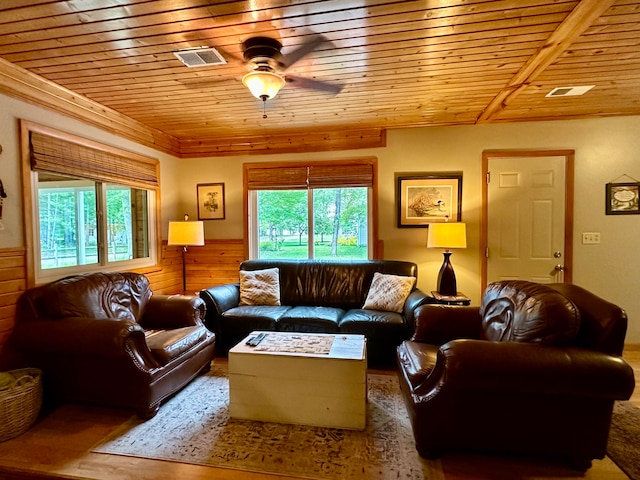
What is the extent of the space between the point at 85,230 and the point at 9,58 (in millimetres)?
1452

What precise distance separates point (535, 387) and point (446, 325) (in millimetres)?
824

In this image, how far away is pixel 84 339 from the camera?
2119mm

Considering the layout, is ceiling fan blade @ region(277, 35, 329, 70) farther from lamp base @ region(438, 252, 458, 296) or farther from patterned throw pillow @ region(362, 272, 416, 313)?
lamp base @ region(438, 252, 458, 296)

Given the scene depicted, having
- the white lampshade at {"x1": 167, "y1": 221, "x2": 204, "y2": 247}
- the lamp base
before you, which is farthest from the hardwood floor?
the white lampshade at {"x1": 167, "y1": 221, "x2": 204, "y2": 247}

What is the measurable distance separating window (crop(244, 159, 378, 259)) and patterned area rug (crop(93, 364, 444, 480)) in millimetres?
2143

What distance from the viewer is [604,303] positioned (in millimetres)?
1738

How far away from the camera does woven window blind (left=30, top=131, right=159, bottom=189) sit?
8.69ft

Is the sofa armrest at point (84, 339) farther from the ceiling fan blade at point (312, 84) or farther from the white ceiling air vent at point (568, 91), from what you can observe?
the white ceiling air vent at point (568, 91)

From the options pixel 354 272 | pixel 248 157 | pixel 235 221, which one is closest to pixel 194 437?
pixel 354 272

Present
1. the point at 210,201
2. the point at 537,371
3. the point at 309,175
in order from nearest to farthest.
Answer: the point at 537,371, the point at 309,175, the point at 210,201

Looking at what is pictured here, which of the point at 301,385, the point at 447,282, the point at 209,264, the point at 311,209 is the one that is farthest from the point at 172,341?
the point at 447,282

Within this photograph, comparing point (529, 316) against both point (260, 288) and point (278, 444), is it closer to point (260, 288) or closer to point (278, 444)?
point (278, 444)

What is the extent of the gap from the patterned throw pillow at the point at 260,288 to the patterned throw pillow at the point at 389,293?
98cm

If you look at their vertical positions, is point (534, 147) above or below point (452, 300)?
above
